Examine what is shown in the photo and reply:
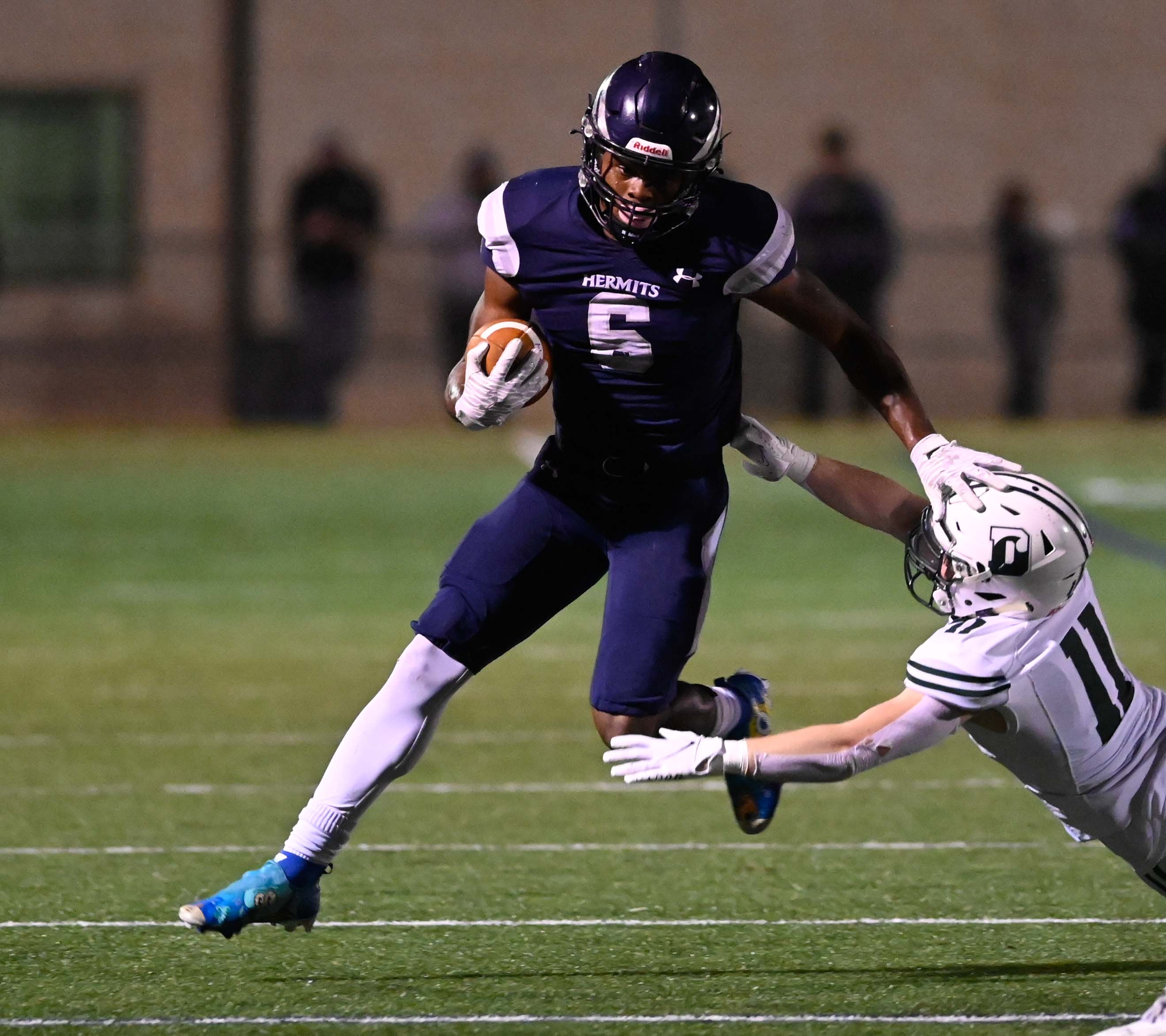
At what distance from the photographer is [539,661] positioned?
28.0ft

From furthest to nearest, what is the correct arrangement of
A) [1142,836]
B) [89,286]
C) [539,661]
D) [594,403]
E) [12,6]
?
1. [12,6]
2. [89,286]
3. [539,661]
4. [594,403]
5. [1142,836]

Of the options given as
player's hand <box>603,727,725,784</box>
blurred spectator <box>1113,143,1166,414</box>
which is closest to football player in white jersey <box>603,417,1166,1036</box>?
player's hand <box>603,727,725,784</box>

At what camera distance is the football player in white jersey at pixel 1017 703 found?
3594 mm

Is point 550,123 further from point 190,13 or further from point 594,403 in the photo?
point 594,403

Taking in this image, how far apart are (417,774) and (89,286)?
496 inches

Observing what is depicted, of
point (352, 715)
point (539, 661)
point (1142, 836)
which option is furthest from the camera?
point (539, 661)

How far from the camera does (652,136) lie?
4.17 meters

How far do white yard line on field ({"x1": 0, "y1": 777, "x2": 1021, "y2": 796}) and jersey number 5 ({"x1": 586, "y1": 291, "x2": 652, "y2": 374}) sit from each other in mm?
1994

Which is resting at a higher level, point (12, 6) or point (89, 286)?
point (12, 6)

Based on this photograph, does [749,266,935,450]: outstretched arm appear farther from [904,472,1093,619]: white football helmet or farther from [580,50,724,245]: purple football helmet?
[904,472,1093,619]: white football helmet

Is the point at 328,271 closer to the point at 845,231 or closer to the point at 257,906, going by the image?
the point at 845,231

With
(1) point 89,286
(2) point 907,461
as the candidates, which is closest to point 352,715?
(2) point 907,461

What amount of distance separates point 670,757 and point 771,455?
116cm

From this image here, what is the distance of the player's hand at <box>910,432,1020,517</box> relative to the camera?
3.76 m
